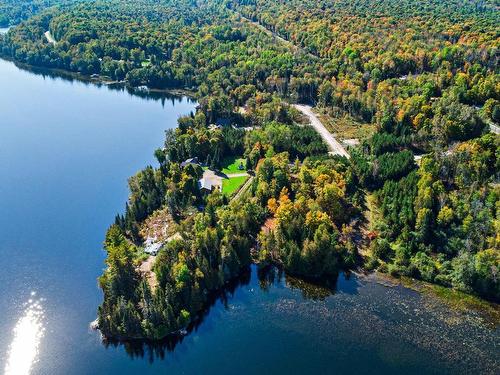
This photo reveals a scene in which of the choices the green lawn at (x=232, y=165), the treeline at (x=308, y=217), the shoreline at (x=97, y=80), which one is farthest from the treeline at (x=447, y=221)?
the shoreline at (x=97, y=80)

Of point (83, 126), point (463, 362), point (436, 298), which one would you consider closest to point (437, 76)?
point (436, 298)

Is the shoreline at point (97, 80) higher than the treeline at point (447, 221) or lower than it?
higher

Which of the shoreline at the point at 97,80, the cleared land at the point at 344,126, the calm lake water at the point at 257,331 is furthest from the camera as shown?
the shoreline at the point at 97,80

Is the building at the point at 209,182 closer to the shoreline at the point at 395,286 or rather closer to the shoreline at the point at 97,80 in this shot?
the shoreline at the point at 395,286

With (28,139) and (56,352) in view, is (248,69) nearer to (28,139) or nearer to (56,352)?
(28,139)

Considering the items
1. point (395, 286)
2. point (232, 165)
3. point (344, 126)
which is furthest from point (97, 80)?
point (395, 286)
